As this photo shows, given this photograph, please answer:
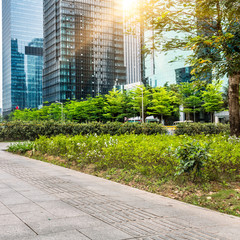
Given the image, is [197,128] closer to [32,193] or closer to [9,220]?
[32,193]

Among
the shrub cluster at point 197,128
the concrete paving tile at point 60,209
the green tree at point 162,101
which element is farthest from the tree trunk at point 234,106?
the green tree at point 162,101

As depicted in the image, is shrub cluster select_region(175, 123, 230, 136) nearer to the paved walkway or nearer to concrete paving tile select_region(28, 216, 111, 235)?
the paved walkway

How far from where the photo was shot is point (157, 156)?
7824 mm

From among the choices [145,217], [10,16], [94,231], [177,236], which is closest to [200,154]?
[145,217]

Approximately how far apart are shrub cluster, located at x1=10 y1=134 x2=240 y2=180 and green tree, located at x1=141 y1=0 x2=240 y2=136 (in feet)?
9.18

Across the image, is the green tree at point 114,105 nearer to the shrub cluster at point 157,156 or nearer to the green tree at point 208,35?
the green tree at point 208,35

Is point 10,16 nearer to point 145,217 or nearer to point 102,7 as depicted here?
point 102,7

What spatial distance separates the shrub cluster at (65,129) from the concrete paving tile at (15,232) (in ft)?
57.4

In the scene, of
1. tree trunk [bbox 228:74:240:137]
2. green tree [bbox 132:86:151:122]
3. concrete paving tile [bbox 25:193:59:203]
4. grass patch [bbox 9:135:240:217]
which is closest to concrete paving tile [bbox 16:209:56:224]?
concrete paving tile [bbox 25:193:59:203]

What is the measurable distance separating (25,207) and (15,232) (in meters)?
1.37

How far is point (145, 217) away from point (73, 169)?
5977mm

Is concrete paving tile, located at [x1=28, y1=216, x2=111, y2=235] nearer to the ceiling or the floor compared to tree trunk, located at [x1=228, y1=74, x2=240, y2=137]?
nearer to the floor

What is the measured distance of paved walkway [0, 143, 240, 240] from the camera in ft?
13.3

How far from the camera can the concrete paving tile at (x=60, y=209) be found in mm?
4919
